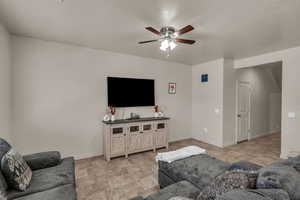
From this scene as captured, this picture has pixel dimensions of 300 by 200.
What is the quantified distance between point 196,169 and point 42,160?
1977 millimetres

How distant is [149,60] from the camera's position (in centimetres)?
420

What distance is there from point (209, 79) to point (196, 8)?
2.98m

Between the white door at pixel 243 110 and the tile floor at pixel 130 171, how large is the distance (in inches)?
16.4

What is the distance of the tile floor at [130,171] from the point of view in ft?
7.17

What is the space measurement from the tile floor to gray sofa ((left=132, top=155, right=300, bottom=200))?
1.68 ft

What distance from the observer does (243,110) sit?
186 inches

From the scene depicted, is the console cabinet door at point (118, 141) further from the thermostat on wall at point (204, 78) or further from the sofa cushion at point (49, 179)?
the thermostat on wall at point (204, 78)

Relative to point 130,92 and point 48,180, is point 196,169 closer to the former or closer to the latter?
point 48,180

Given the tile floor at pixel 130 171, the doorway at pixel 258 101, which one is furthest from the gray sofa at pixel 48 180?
the doorway at pixel 258 101

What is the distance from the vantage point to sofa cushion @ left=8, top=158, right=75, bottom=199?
4.57 ft

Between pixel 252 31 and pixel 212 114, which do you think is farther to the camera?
pixel 212 114

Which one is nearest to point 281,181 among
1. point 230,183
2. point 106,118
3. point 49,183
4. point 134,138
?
point 230,183

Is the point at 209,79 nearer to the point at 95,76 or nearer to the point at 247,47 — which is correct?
the point at 247,47

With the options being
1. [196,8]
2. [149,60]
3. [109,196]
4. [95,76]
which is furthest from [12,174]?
[149,60]
